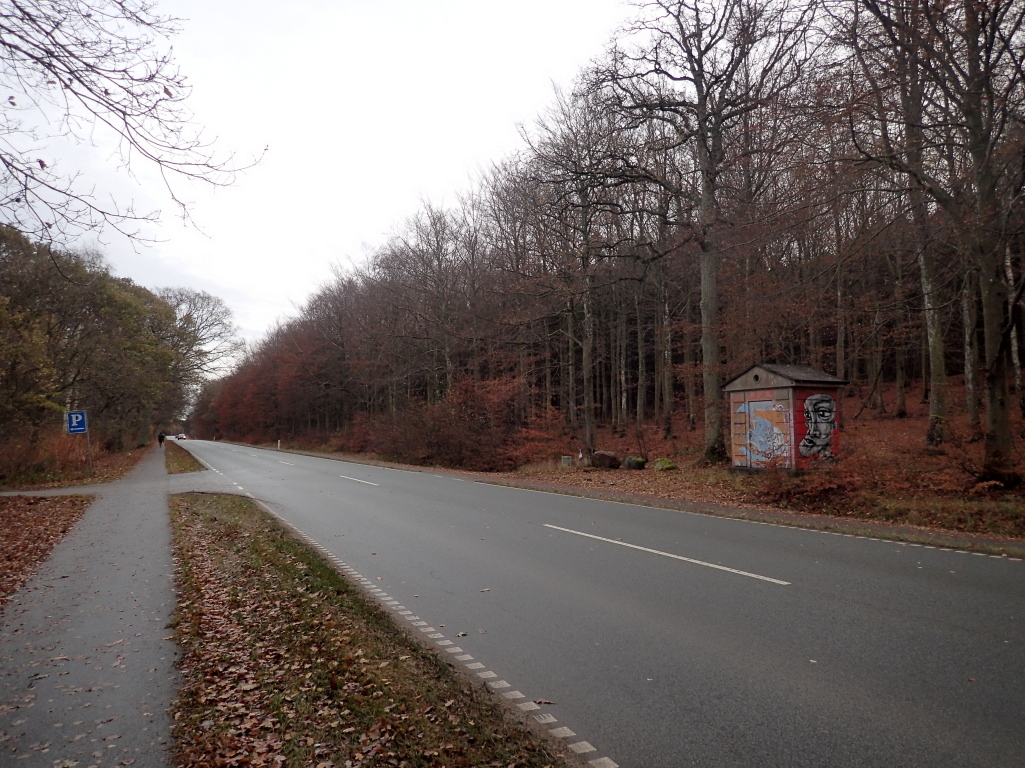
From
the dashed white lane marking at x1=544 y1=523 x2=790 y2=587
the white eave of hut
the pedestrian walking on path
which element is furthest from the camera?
the white eave of hut

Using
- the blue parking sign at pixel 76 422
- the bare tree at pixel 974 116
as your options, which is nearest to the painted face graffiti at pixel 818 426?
the bare tree at pixel 974 116

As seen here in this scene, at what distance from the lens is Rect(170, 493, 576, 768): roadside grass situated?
390 centimetres

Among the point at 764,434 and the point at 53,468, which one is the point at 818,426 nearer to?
the point at 764,434

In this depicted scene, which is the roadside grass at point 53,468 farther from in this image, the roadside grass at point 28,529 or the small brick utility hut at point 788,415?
the small brick utility hut at point 788,415

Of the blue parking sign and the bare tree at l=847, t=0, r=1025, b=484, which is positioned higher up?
the bare tree at l=847, t=0, r=1025, b=484

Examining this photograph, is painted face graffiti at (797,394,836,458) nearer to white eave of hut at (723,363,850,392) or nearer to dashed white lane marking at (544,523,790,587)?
white eave of hut at (723,363,850,392)

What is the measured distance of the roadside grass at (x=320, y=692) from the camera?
12.8 ft

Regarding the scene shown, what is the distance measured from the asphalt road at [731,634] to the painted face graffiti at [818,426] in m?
5.79

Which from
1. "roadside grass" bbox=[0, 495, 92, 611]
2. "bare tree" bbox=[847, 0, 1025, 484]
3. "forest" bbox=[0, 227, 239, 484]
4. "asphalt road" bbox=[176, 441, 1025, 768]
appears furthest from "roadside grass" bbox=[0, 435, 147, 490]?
"bare tree" bbox=[847, 0, 1025, 484]

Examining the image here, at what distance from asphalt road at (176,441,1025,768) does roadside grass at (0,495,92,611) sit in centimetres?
405

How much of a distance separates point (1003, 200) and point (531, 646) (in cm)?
1340

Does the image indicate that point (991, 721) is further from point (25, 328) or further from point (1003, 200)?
point (25, 328)

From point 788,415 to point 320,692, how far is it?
13973 millimetres

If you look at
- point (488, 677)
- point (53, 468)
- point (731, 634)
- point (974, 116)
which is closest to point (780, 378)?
point (974, 116)
